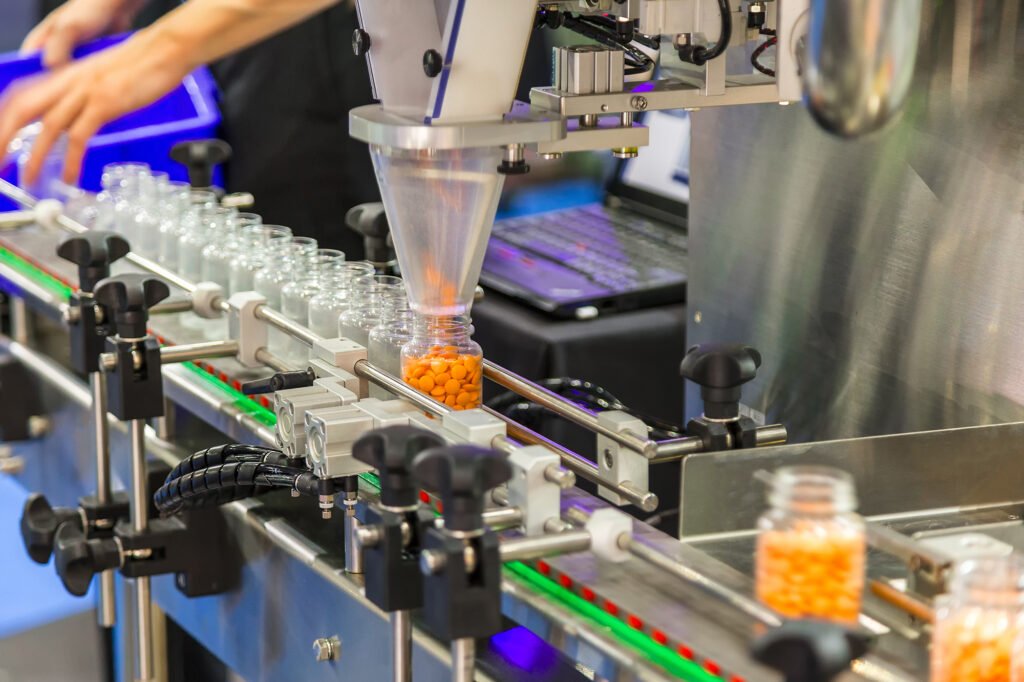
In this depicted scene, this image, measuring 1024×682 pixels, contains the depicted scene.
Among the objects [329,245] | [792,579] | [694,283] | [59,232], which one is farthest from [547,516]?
[329,245]

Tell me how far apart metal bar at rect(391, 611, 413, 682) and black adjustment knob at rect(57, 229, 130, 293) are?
2.64 feet

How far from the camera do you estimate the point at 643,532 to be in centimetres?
134

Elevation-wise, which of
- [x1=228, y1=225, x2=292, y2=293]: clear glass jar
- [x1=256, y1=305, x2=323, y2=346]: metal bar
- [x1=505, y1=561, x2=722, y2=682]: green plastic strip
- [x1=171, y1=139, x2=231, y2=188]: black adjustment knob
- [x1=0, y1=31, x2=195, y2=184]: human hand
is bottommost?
[x1=505, y1=561, x2=722, y2=682]: green plastic strip

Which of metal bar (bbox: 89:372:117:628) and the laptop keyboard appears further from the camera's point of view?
the laptop keyboard

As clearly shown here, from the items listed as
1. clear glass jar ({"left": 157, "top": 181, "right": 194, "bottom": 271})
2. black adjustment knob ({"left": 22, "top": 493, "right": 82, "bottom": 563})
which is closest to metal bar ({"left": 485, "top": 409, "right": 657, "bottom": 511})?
black adjustment knob ({"left": 22, "top": 493, "right": 82, "bottom": 563})

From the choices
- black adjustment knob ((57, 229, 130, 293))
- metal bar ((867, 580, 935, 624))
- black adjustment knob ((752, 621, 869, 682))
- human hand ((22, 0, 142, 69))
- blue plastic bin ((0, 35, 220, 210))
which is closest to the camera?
black adjustment knob ((752, 621, 869, 682))

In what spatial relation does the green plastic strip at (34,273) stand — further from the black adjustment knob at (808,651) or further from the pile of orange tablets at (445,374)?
the black adjustment knob at (808,651)

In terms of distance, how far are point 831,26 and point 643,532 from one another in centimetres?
63

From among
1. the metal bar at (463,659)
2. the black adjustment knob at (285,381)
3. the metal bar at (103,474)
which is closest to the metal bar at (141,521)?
the metal bar at (103,474)

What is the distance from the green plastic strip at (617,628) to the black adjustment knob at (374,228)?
82 cm

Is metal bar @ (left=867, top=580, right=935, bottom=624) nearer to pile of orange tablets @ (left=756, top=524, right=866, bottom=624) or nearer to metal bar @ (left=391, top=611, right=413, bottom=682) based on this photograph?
pile of orange tablets @ (left=756, top=524, right=866, bottom=624)

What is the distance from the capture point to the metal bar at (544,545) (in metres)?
1.14

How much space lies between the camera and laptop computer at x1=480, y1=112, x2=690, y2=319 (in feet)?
8.70

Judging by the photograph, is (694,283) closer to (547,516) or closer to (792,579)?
(547,516)
